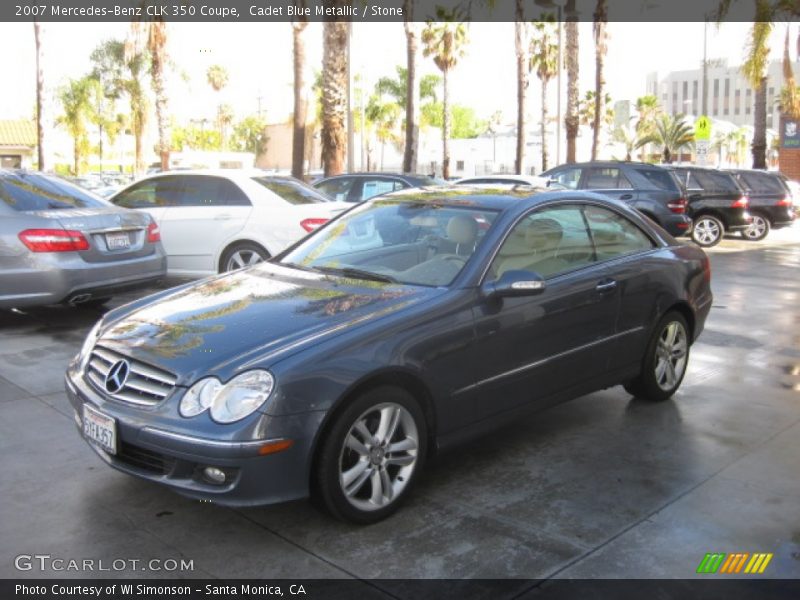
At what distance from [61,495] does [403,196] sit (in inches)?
107

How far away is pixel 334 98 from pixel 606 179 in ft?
19.6

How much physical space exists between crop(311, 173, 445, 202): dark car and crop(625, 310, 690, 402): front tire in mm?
6948

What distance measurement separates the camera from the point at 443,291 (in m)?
4.21

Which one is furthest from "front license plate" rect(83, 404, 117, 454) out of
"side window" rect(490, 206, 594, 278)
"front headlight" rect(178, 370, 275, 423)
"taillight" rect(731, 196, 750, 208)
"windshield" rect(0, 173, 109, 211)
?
"taillight" rect(731, 196, 750, 208)

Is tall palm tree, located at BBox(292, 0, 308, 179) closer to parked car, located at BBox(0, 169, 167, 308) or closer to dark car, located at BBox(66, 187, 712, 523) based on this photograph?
parked car, located at BBox(0, 169, 167, 308)

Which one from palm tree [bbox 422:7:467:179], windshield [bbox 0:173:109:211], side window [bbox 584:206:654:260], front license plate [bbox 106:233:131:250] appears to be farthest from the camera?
palm tree [bbox 422:7:467:179]

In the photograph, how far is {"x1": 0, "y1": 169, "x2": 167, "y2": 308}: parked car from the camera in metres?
7.43

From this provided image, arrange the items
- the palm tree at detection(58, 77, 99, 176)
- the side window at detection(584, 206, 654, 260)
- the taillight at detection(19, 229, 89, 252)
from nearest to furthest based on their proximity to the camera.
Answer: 1. the side window at detection(584, 206, 654, 260)
2. the taillight at detection(19, 229, 89, 252)
3. the palm tree at detection(58, 77, 99, 176)

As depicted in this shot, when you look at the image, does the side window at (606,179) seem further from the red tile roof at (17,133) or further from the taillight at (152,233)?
the red tile roof at (17,133)

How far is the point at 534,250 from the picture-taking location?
4750 millimetres

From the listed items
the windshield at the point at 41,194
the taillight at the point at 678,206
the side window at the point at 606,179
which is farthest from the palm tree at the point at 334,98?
the windshield at the point at 41,194

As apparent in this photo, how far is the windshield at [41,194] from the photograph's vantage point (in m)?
7.66

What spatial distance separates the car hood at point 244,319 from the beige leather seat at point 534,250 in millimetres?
553

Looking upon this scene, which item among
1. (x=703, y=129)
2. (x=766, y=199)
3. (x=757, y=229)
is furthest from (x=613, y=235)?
(x=703, y=129)
